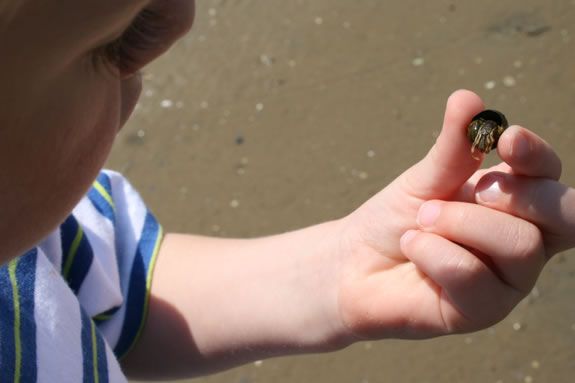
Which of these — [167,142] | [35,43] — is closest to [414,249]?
[35,43]

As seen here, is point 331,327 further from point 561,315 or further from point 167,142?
point 167,142

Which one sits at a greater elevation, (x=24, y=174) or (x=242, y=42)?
(x=24, y=174)

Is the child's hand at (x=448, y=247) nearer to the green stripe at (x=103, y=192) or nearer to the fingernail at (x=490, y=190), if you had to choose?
the fingernail at (x=490, y=190)

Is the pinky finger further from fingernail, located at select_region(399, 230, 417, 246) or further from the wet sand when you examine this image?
the wet sand

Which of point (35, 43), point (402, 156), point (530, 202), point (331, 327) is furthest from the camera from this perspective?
point (402, 156)

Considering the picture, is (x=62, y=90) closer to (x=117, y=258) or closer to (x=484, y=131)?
(x=484, y=131)

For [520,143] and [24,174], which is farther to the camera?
[520,143]

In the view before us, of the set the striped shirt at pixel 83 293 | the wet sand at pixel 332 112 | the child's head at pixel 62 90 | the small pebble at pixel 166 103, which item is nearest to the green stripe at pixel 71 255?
the striped shirt at pixel 83 293
